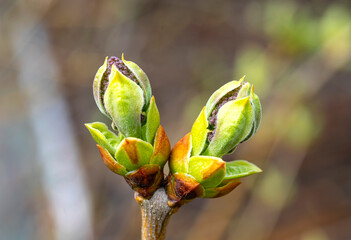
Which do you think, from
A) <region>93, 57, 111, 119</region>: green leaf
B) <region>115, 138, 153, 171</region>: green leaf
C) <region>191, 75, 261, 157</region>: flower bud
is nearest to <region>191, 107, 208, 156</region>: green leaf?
<region>191, 75, 261, 157</region>: flower bud

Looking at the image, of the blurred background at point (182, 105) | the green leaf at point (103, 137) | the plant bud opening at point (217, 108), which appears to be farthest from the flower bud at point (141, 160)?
the blurred background at point (182, 105)

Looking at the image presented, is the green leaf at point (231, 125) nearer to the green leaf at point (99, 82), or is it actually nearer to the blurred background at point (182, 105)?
the green leaf at point (99, 82)

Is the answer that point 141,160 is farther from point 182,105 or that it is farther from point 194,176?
point 182,105

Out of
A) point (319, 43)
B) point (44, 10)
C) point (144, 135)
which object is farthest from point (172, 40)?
point (144, 135)

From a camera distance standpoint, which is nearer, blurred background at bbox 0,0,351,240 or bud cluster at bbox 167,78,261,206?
bud cluster at bbox 167,78,261,206

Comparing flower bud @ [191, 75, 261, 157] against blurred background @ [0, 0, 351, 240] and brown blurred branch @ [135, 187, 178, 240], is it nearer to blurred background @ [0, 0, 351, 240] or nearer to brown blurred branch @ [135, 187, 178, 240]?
brown blurred branch @ [135, 187, 178, 240]

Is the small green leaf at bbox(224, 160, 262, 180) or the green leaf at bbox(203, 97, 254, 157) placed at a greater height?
the green leaf at bbox(203, 97, 254, 157)
